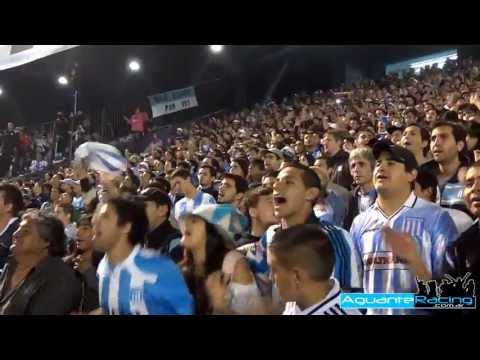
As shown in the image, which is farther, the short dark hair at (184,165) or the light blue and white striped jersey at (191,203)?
the short dark hair at (184,165)

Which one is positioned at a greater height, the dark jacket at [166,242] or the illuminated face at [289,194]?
the illuminated face at [289,194]

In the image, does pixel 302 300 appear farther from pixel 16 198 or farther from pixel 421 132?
pixel 16 198

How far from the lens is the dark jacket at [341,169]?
9.36ft

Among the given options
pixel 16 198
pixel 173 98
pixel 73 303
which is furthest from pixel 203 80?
pixel 73 303

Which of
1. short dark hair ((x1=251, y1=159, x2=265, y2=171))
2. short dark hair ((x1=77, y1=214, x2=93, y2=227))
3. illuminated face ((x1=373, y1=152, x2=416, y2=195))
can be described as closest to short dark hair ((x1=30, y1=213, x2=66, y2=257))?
short dark hair ((x1=77, y1=214, x2=93, y2=227))

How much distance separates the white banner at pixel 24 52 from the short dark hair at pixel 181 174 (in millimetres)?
828

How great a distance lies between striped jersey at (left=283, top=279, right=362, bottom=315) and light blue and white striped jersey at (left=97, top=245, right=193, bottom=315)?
0.45 meters

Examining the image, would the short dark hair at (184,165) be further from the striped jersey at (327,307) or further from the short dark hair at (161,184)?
the striped jersey at (327,307)

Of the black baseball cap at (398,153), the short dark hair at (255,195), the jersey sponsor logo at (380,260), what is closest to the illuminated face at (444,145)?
the black baseball cap at (398,153)

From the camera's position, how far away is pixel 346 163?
3045 millimetres

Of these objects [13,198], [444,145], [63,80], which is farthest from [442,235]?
[63,80]

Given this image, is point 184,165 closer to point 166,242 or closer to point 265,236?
point 166,242
